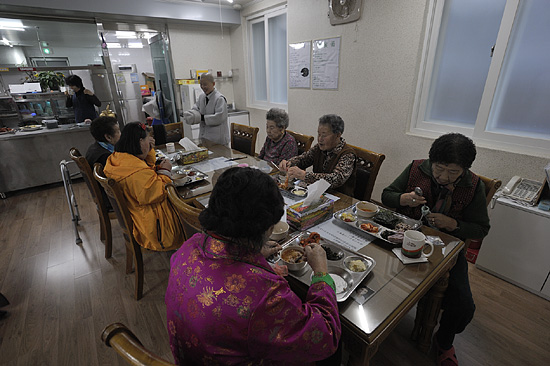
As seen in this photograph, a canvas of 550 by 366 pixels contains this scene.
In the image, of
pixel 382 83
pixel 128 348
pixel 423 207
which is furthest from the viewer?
pixel 382 83

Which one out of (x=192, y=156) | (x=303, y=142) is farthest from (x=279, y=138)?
(x=192, y=156)

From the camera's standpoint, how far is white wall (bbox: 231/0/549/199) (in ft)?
7.60

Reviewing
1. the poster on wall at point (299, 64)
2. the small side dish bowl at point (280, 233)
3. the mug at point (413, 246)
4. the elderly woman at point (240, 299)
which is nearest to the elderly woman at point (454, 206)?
the mug at point (413, 246)

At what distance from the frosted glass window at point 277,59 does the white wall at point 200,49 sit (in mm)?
1085

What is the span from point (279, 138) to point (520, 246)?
1970 millimetres

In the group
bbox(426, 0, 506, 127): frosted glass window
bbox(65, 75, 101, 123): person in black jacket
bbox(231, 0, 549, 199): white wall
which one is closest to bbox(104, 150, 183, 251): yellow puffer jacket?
bbox(231, 0, 549, 199): white wall

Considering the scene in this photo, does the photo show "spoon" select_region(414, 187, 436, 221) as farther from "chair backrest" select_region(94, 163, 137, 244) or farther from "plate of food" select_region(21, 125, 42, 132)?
"plate of food" select_region(21, 125, 42, 132)

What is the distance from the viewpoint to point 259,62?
189 inches

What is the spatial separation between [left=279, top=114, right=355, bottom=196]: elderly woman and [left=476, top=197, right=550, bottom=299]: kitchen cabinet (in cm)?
111

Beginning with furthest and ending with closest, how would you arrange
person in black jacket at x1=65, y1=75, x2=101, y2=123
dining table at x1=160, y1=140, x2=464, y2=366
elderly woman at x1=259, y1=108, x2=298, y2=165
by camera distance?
person in black jacket at x1=65, y1=75, x2=101, y2=123 → elderly woman at x1=259, y1=108, x2=298, y2=165 → dining table at x1=160, y1=140, x2=464, y2=366

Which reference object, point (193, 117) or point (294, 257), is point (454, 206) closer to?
point (294, 257)

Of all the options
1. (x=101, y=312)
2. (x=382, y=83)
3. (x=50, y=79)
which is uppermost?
(x=50, y=79)

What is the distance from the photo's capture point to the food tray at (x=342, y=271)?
2.99 ft

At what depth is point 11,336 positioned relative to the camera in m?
1.68
